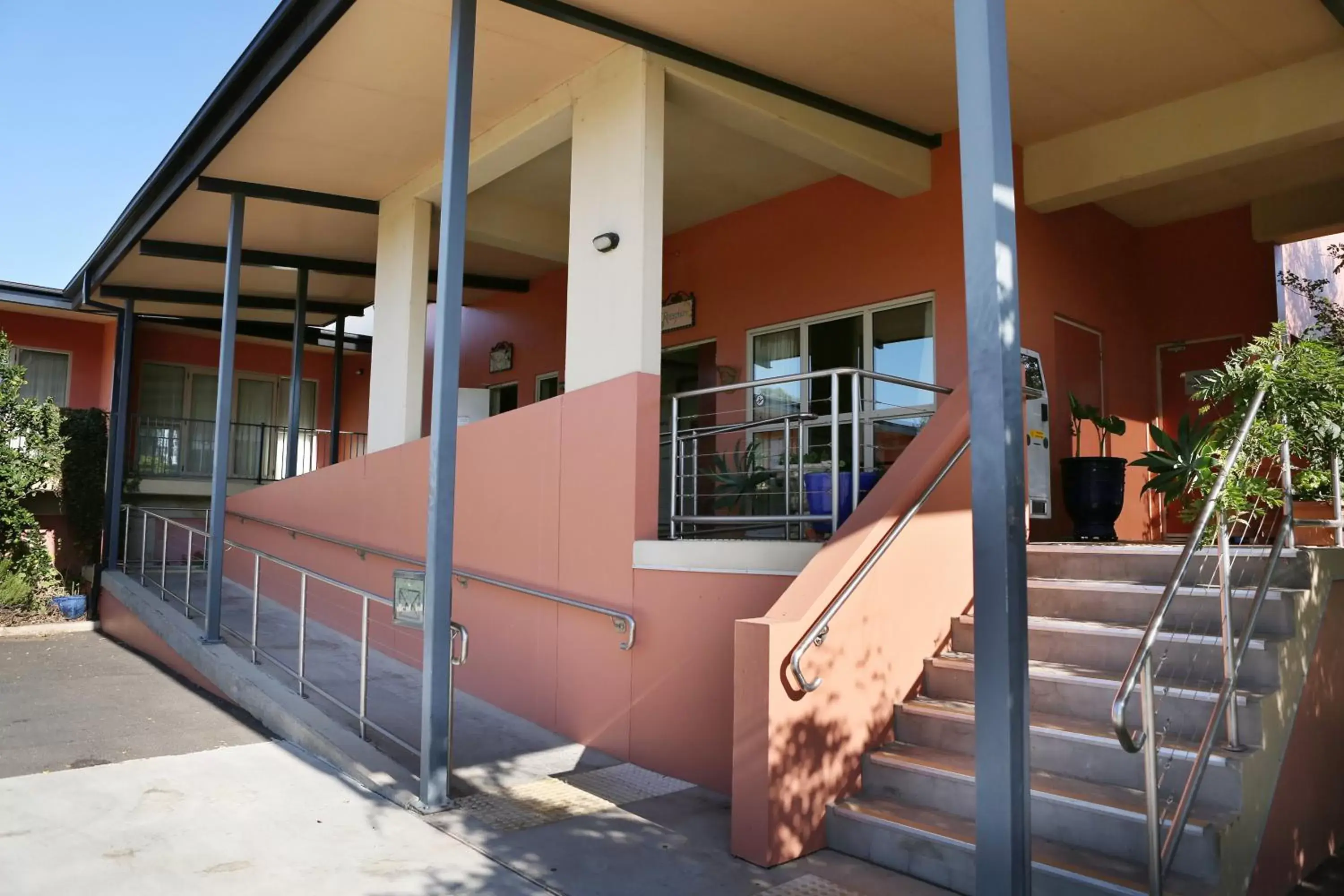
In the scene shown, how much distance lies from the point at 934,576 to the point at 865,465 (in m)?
2.02

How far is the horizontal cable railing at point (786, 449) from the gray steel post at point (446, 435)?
4.63 feet

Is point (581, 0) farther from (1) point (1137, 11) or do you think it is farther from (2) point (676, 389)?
(2) point (676, 389)

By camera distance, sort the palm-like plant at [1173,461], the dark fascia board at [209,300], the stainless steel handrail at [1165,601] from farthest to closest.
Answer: the dark fascia board at [209,300]
the palm-like plant at [1173,461]
the stainless steel handrail at [1165,601]

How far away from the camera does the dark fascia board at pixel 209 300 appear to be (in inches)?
475

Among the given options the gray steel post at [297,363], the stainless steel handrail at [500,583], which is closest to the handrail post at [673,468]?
the stainless steel handrail at [500,583]

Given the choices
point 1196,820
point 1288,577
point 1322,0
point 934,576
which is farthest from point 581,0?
point 1196,820

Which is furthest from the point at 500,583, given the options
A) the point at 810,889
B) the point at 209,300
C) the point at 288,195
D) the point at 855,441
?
the point at 209,300

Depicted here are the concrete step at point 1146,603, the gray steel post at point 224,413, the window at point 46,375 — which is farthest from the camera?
the window at point 46,375

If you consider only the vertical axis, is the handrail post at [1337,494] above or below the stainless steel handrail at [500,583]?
above

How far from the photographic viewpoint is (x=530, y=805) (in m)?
4.46

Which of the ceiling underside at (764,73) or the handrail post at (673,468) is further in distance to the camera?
the handrail post at (673,468)

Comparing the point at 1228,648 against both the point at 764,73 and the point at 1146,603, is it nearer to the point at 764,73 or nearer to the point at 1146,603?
the point at 1146,603

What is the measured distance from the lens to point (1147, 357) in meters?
8.42

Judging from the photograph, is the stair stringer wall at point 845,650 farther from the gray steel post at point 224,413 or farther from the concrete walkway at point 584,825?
the gray steel post at point 224,413
